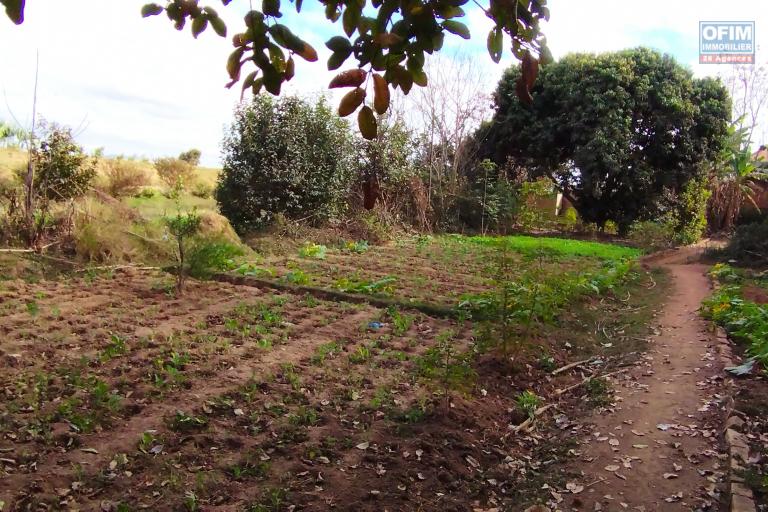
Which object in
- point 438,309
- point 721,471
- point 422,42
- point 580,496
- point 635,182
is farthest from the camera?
point 635,182

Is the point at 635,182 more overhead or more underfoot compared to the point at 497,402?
more overhead

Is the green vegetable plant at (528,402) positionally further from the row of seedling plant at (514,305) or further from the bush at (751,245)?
the bush at (751,245)

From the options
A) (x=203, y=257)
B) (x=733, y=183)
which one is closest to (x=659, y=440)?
(x=203, y=257)

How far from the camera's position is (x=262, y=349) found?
445 cm

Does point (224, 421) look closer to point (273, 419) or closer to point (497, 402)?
point (273, 419)

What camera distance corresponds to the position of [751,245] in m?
11.4

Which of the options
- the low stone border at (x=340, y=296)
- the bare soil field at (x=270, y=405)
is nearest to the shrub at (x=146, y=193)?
the low stone border at (x=340, y=296)

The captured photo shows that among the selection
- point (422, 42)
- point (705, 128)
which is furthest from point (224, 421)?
point (705, 128)

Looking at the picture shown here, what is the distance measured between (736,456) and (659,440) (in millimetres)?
450

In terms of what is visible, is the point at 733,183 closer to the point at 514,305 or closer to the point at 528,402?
the point at 514,305

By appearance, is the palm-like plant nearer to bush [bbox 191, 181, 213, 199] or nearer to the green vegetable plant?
bush [bbox 191, 181, 213, 199]

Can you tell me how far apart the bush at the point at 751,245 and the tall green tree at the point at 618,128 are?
4.65 metres

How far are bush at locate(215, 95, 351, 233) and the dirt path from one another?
23.0 feet

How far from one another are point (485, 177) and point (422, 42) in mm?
15317
